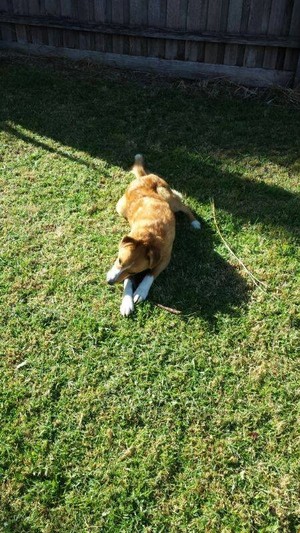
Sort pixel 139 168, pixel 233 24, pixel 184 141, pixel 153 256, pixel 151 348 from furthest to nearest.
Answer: pixel 233 24 → pixel 184 141 → pixel 139 168 → pixel 153 256 → pixel 151 348

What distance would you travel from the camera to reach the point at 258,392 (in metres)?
2.94

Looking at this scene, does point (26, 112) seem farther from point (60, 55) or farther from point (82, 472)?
point (82, 472)

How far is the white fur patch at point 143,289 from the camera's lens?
3485 mm

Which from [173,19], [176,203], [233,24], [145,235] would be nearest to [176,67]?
[173,19]

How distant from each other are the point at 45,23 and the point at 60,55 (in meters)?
0.48

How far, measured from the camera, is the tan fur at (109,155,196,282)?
131 inches

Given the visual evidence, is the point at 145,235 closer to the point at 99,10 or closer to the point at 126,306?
the point at 126,306

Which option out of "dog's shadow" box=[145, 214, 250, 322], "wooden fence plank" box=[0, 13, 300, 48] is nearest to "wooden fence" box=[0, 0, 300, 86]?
"wooden fence plank" box=[0, 13, 300, 48]

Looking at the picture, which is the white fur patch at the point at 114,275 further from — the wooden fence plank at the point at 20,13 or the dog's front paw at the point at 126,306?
the wooden fence plank at the point at 20,13

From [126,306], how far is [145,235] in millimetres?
537

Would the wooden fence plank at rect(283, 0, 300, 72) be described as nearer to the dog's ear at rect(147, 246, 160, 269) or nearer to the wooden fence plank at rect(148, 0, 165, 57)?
the wooden fence plank at rect(148, 0, 165, 57)

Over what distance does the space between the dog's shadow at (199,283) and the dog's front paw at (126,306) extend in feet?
0.56

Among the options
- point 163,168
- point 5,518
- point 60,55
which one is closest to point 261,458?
point 5,518

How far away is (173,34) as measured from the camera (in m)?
6.46
